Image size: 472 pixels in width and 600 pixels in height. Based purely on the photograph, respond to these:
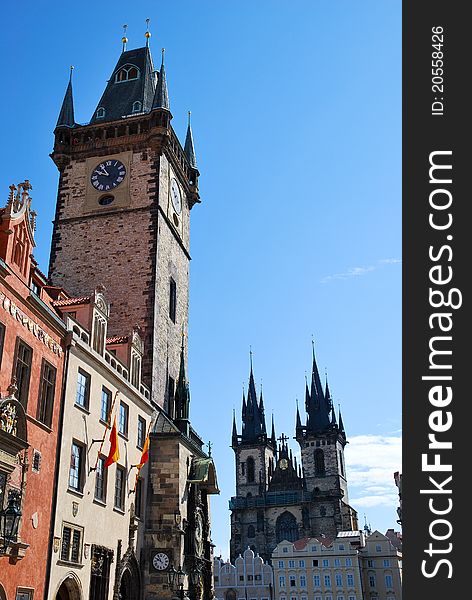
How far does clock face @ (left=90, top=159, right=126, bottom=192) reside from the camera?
34031 mm

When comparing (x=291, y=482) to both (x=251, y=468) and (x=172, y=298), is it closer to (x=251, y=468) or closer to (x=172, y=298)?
(x=251, y=468)

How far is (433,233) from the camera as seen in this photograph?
368 inches

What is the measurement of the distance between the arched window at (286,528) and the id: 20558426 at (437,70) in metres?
93.3

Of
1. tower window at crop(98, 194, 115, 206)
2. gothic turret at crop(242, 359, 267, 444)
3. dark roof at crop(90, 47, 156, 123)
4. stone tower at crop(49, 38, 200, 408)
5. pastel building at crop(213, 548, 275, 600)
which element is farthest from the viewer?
gothic turret at crop(242, 359, 267, 444)

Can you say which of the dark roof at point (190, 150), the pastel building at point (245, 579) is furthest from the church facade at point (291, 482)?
the dark roof at point (190, 150)

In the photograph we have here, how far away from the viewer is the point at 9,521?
1533cm

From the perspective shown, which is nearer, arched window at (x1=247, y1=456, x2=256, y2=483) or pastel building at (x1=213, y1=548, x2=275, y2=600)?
pastel building at (x1=213, y1=548, x2=275, y2=600)

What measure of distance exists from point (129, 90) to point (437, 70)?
104ft

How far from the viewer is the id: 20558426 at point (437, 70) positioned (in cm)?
984

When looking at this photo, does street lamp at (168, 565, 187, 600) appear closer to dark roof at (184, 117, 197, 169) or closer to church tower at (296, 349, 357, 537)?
dark roof at (184, 117, 197, 169)

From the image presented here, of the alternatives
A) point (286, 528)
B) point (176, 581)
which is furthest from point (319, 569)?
point (176, 581)

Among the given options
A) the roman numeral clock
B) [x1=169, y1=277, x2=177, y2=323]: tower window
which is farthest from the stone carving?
the roman numeral clock

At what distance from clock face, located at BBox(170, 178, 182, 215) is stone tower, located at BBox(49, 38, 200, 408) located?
7 cm

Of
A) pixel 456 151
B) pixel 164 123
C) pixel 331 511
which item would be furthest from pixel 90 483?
pixel 331 511
